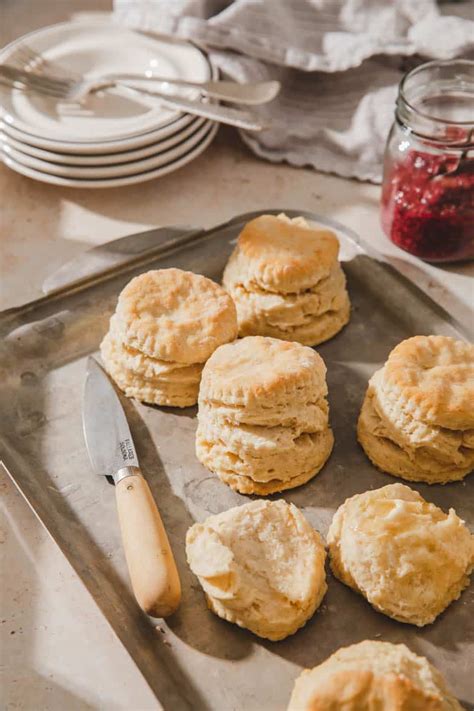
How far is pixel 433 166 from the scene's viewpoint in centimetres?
278

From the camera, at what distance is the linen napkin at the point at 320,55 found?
333cm

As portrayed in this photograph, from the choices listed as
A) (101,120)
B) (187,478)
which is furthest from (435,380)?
(101,120)

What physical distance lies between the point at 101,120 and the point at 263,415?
5.55ft

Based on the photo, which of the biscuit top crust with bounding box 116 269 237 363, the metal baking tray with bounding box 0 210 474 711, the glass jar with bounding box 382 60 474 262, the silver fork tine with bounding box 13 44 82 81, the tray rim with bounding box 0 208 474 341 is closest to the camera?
the metal baking tray with bounding box 0 210 474 711

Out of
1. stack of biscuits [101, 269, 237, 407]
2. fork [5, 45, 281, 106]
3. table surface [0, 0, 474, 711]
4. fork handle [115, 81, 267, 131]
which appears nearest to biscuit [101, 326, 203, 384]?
stack of biscuits [101, 269, 237, 407]

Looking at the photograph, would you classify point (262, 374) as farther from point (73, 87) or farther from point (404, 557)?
point (73, 87)

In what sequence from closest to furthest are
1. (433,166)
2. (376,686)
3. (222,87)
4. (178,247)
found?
(376,686)
(433,166)
(178,247)
(222,87)

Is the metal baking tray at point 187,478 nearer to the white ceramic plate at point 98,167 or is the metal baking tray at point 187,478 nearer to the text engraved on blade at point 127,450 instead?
the text engraved on blade at point 127,450

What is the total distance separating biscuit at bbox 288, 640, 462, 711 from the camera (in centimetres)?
165

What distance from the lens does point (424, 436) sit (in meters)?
2.18

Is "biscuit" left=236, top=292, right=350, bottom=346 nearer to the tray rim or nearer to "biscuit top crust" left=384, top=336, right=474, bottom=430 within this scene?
the tray rim

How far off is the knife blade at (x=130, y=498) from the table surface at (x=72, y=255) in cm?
21

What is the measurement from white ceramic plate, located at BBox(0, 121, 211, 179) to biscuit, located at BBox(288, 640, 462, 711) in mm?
1973

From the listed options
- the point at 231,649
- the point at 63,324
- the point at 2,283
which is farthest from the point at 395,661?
the point at 2,283
